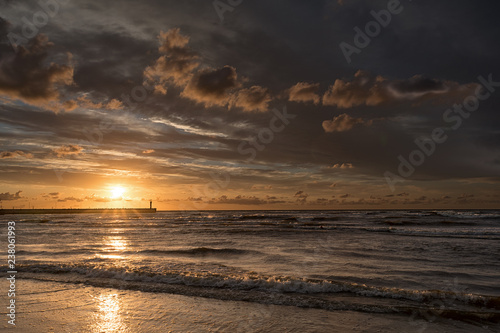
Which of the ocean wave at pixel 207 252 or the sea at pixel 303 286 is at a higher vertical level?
the sea at pixel 303 286

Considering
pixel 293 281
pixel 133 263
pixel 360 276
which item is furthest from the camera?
pixel 133 263

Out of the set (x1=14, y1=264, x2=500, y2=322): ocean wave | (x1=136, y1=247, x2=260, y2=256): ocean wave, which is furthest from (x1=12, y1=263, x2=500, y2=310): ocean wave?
(x1=136, y1=247, x2=260, y2=256): ocean wave

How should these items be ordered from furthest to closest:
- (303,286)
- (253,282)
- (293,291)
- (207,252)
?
(207,252)
(253,282)
(303,286)
(293,291)

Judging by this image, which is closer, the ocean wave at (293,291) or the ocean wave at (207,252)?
the ocean wave at (293,291)

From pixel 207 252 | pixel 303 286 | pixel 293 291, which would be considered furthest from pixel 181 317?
pixel 207 252

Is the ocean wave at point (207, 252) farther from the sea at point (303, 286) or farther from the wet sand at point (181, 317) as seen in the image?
the wet sand at point (181, 317)

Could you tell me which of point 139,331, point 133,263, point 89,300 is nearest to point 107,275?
point 133,263

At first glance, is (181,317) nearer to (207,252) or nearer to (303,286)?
(303,286)

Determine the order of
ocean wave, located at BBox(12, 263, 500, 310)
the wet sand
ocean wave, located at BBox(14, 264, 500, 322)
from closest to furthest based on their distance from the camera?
the wet sand → ocean wave, located at BBox(14, 264, 500, 322) → ocean wave, located at BBox(12, 263, 500, 310)

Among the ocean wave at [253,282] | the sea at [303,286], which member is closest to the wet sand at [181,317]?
the sea at [303,286]

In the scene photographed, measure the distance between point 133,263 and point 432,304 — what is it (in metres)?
12.7

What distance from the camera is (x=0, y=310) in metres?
8.10

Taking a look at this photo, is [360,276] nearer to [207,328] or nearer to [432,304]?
[432,304]

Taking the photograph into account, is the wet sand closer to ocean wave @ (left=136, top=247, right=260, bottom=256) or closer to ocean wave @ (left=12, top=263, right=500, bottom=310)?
ocean wave @ (left=12, top=263, right=500, bottom=310)
